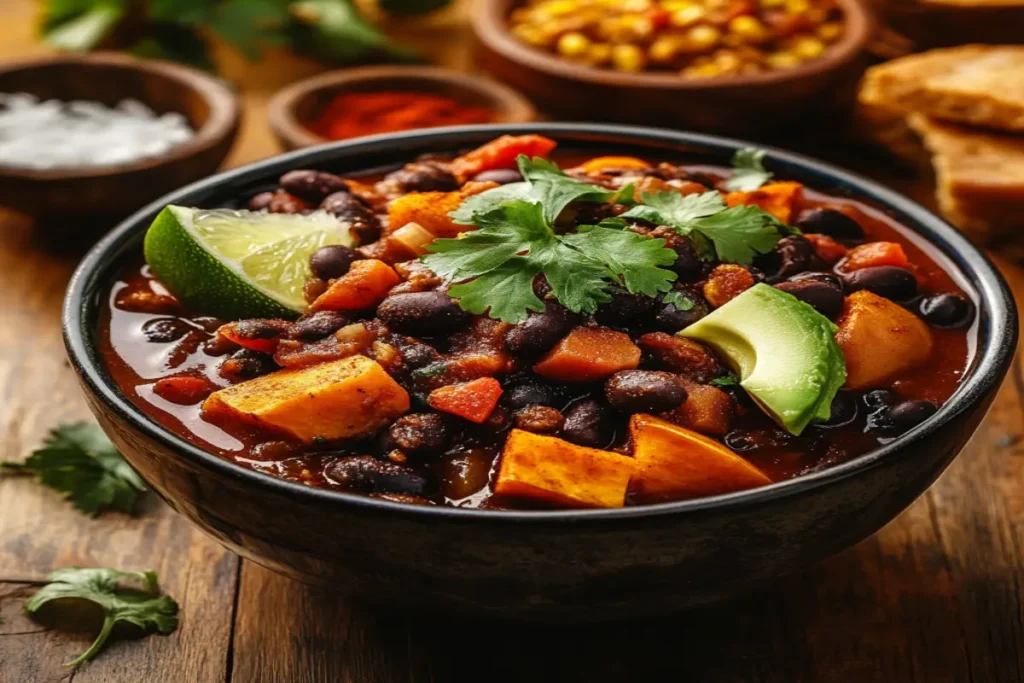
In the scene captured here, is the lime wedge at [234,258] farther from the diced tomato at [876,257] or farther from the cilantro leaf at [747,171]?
the diced tomato at [876,257]

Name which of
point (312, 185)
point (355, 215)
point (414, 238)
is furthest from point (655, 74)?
point (414, 238)

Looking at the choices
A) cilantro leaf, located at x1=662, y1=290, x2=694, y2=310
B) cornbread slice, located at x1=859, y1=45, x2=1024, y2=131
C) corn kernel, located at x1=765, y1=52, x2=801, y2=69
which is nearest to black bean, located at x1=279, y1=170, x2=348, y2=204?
cilantro leaf, located at x1=662, y1=290, x2=694, y2=310

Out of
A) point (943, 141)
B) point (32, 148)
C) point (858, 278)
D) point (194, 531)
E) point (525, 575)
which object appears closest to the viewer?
point (525, 575)

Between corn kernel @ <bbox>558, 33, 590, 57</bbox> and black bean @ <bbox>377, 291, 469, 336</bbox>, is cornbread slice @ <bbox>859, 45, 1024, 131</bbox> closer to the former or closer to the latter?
corn kernel @ <bbox>558, 33, 590, 57</bbox>

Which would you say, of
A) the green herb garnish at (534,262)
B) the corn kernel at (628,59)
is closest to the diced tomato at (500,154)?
the green herb garnish at (534,262)

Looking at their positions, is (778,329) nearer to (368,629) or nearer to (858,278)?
(858,278)

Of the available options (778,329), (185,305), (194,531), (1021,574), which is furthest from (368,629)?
(1021,574)
